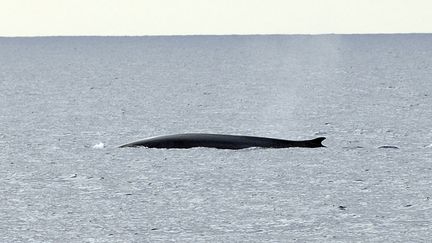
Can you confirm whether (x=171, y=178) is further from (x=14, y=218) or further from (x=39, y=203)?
(x=14, y=218)

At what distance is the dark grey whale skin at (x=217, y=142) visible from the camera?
25.4 meters

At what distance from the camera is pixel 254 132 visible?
31859mm

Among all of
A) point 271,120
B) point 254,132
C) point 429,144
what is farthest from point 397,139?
point 271,120

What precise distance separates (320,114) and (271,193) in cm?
2182

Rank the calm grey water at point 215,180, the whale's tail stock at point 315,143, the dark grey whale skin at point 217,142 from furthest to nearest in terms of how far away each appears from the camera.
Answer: the whale's tail stock at point 315,143 → the dark grey whale skin at point 217,142 → the calm grey water at point 215,180

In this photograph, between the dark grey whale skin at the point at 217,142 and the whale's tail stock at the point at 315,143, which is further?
the whale's tail stock at the point at 315,143

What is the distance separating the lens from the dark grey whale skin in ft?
83.3

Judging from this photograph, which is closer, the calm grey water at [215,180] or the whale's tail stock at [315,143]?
the calm grey water at [215,180]

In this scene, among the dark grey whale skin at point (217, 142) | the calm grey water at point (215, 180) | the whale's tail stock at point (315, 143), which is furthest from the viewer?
the whale's tail stock at point (315, 143)

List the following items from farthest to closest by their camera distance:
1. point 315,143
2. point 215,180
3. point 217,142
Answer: point 315,143 → point 217,142 → point 215,180

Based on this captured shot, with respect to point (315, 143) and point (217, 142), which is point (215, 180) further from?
point (315, 143)

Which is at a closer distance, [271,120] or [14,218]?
[14,218]

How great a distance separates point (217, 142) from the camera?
2552cm

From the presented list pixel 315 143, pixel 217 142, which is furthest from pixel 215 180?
pixel 315 143
